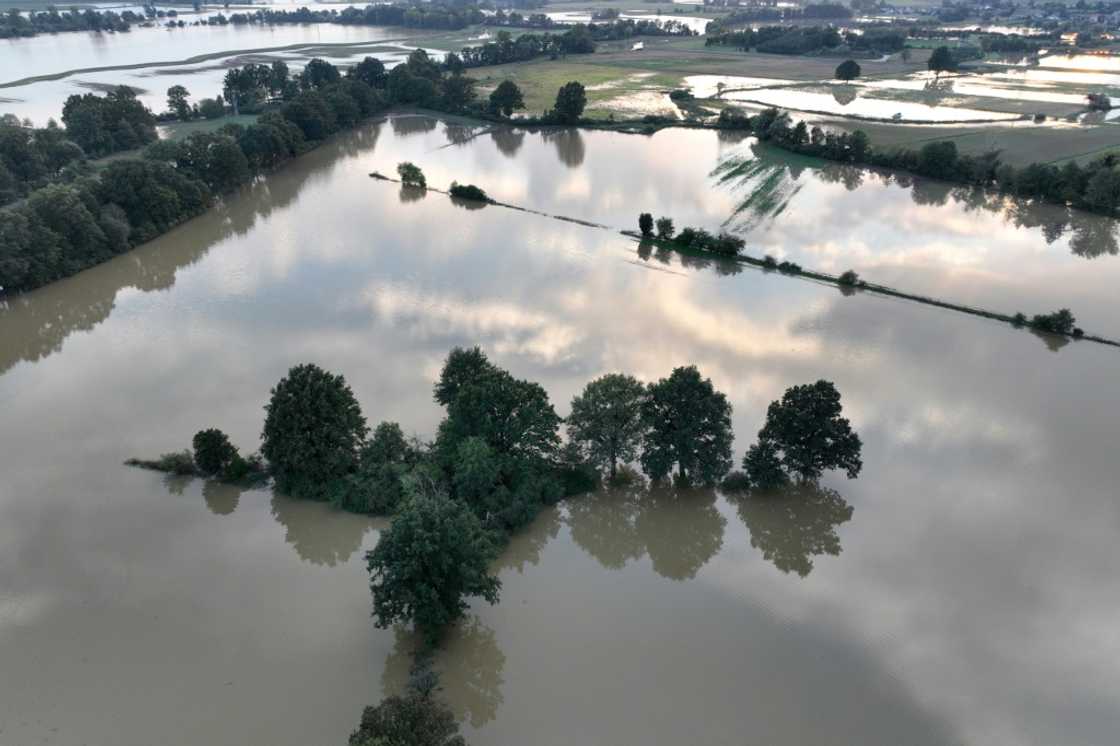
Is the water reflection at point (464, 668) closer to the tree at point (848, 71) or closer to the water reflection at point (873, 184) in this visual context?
the water reflection at point (873, 184)

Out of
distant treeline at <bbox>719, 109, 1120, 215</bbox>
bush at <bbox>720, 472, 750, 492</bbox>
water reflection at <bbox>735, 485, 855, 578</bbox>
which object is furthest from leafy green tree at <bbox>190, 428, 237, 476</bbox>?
distant treeline at <bbox>719, 109, 1120, 215</bbox>

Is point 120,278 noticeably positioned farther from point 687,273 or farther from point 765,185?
point 765,185

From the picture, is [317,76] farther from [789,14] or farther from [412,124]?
[789,14]

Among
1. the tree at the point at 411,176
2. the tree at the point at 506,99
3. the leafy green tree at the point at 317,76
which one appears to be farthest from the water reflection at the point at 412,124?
the tree at the point at 411,176

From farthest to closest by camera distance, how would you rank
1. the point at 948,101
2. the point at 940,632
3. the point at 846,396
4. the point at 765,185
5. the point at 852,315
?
the point at 948,101 < the point at 765,185 < the point at 852,315 < the point at 846,396 < the point at 940,632

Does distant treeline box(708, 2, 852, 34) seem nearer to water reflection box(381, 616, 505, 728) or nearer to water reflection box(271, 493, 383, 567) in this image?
water reflection box(271, 493, 383, 567)

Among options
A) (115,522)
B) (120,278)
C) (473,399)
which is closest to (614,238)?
(473,399)
